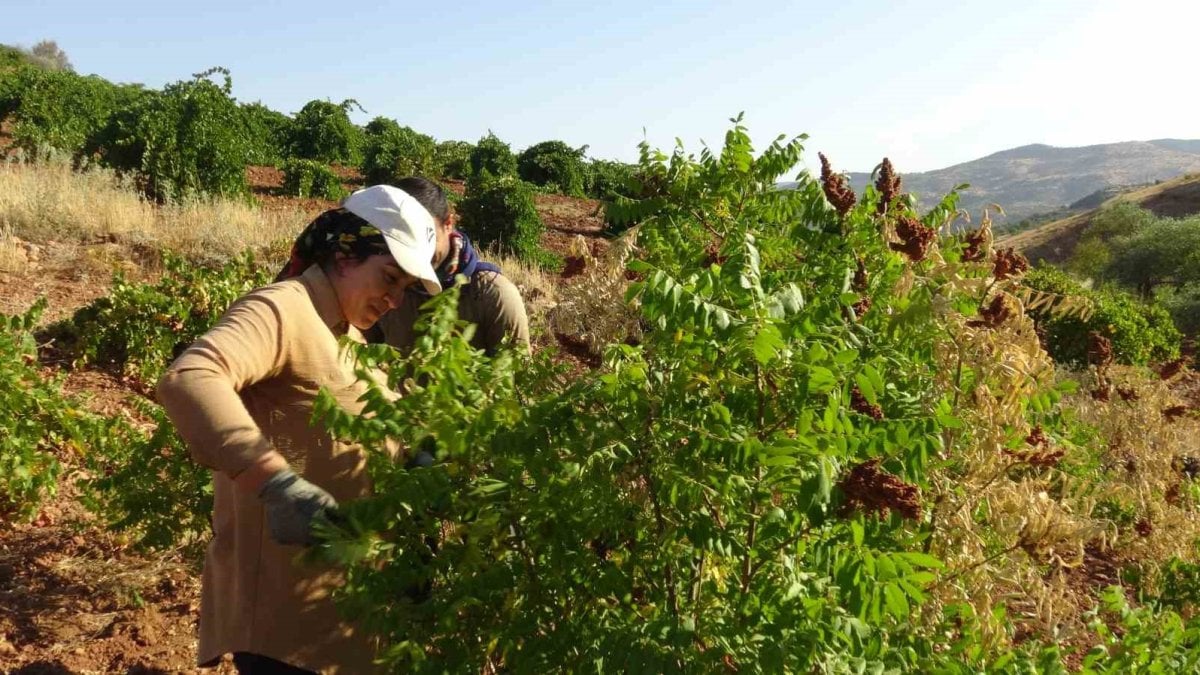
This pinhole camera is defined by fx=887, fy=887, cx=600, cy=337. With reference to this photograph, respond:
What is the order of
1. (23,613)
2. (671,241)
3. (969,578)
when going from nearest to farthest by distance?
(969,578), (671,241), (23,613)

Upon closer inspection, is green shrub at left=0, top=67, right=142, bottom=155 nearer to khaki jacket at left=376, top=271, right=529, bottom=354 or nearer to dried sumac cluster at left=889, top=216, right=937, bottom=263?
khaki jacket at left=376, top=271, right=529, bottom=354

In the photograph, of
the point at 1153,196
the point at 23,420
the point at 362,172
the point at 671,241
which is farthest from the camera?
the point at 1153,196

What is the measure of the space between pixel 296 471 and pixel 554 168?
25.4 m

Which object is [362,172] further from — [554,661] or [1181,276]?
[554,661]

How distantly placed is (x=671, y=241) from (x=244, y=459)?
1.72 meters

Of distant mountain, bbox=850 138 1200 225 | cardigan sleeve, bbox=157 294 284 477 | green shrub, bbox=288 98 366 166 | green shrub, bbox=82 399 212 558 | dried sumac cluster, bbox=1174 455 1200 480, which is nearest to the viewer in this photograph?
cardigan sleeve, bbox=157 294 284 477

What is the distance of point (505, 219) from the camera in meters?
13.7

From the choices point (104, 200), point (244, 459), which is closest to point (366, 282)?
point (244, 459)

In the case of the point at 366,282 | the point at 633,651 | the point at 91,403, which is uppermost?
the point at 366,282

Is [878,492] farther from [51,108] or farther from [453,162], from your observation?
[453,162]

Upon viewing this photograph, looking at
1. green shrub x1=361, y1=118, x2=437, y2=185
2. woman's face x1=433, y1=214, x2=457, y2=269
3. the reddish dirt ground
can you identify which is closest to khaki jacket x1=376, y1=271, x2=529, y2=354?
woman's face x1=433, y1=214, x2=457, y2=269

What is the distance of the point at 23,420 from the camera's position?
4332mm

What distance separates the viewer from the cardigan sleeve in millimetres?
1773

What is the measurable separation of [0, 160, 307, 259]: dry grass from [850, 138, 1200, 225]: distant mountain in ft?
386
